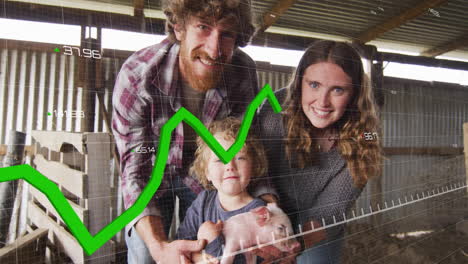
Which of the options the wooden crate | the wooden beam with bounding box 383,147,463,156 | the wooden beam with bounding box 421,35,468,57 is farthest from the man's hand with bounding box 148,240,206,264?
the wooden beam with bounding box 421,35,468,57

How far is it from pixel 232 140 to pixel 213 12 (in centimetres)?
34

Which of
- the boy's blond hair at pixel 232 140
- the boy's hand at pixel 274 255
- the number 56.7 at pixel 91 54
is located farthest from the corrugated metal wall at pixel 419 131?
the number 56.7 at pixel 91 54

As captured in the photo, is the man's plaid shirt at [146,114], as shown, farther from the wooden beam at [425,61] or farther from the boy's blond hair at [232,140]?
the wooden beam at [425,61]

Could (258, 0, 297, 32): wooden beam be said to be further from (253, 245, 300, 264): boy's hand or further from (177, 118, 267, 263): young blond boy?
(253, 245, 300, 264): boy's hand

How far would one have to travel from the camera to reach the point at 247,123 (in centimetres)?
94

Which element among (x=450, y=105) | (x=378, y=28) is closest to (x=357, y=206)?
(x=378, y=28)

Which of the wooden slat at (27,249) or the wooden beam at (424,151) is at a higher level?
the wooden beam at (424,151)

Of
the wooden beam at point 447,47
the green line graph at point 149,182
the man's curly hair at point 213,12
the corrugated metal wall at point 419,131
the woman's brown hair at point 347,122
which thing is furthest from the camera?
the wooden beam at point 447,47

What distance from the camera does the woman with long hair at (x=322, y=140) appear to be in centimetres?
105

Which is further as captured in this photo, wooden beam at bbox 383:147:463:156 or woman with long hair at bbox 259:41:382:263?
wooden beam at bbox 383:147:463:156

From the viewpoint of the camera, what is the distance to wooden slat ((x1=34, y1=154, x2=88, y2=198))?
70cm

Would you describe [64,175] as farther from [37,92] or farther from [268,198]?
[268,198]

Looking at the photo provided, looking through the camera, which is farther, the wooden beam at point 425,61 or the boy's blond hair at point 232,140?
the wooden beam at point 425,61

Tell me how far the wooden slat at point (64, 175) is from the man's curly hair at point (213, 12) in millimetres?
394
